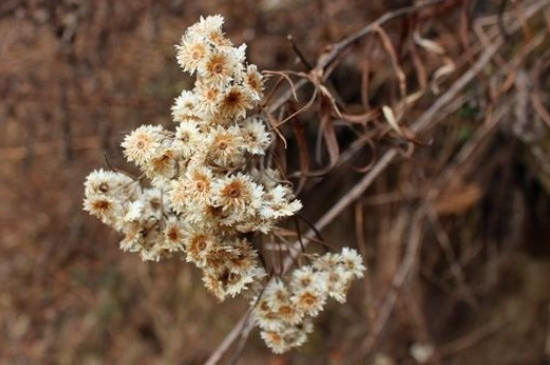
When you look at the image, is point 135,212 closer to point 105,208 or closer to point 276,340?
point 105,208

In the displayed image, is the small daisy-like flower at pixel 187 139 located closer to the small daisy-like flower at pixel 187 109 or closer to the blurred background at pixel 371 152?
the small daisy-like flower at pixel 187 109

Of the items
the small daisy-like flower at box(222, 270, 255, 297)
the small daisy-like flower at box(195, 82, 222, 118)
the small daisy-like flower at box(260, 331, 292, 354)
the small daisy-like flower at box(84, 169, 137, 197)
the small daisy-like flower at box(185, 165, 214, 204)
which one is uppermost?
the small daisy-like flower at box(84, 169, 137, 197)

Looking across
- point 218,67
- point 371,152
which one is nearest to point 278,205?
point 218,67

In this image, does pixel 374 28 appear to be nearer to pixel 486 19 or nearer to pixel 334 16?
pixel 486 19

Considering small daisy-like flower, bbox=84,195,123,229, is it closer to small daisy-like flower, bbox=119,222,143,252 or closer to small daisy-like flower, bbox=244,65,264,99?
small daisy-like flower, bbox=119,222,143,252

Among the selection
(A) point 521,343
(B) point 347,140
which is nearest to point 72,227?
(B) point 347,140

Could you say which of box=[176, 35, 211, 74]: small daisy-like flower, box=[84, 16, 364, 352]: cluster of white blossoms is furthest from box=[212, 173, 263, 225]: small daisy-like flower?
box=[176, 35, 211, 74]: small daisy-like flower
